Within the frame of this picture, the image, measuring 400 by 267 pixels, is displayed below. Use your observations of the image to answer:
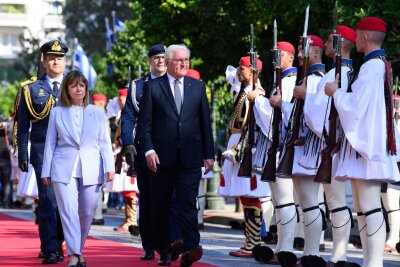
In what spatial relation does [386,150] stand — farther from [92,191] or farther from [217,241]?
[217,241]

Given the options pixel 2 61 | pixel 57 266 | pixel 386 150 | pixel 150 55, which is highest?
pixel 2 61

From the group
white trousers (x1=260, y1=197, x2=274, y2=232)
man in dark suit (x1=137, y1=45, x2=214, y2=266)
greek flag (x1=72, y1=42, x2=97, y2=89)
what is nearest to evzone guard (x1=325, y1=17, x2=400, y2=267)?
man in dark suit (x1=137, y1=45, x2=214, y2=266)

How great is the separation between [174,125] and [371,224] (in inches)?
94.2

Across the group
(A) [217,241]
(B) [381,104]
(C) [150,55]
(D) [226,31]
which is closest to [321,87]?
(B) [381,104]

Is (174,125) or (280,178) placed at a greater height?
(174,125)

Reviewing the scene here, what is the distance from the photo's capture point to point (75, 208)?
40.1 feet

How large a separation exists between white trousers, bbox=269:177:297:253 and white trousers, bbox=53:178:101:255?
172 centimetres

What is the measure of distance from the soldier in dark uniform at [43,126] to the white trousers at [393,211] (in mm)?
3913

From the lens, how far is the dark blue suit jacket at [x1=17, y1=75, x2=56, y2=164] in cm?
1337

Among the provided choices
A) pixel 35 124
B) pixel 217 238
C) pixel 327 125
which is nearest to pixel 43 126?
pixel 35 124

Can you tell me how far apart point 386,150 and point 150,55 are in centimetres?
423

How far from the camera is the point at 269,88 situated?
43.6 feet

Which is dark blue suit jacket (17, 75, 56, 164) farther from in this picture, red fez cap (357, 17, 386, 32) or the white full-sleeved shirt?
red fez cap (357, 17, 386, 32)

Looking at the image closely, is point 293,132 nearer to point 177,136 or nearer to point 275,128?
point 275,128
